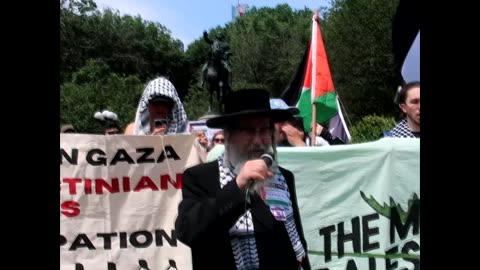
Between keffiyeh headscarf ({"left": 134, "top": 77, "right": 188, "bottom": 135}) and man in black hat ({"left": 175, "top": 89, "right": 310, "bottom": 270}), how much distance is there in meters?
1.82

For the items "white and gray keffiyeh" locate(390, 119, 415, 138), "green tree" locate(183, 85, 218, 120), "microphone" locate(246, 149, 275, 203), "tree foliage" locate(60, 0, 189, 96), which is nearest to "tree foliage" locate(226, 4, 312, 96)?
"green tree" locate(183, 85, 218, 120)

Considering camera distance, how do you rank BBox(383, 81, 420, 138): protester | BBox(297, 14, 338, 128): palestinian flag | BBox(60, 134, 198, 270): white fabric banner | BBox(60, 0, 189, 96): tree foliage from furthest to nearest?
1. BBox(60, 0, 189, 96): tree foliage
2. BBox(297, 14, 338, 128): palestinian flag
3. BBox(60, 134, 198, 270): white fabric banner
4. BBox(383, 81, 420, 138): protester

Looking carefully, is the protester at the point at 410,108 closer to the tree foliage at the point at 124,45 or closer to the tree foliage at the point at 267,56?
the tree foliage at the point at 124,45

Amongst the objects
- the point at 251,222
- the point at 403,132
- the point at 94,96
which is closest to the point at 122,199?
the point at 403,132

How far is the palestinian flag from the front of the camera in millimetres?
8680

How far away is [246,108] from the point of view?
3.21 meters

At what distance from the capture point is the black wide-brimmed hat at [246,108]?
3164 mm

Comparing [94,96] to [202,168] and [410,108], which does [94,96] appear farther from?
[202,168]

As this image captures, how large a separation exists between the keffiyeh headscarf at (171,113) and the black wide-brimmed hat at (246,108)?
172cm

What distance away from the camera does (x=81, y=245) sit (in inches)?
209

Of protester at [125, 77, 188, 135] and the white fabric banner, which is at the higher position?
protester at [125, 77, 188, 135]

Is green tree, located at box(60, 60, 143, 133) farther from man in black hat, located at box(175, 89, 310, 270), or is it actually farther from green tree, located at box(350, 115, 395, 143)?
man in black hat, located at box(175, 89, 310, 270)

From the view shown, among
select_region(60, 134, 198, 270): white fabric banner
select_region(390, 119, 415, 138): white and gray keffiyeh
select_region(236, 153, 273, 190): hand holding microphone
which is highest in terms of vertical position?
select_region(390, 119, 415, 138): white and gray keffiyeh
